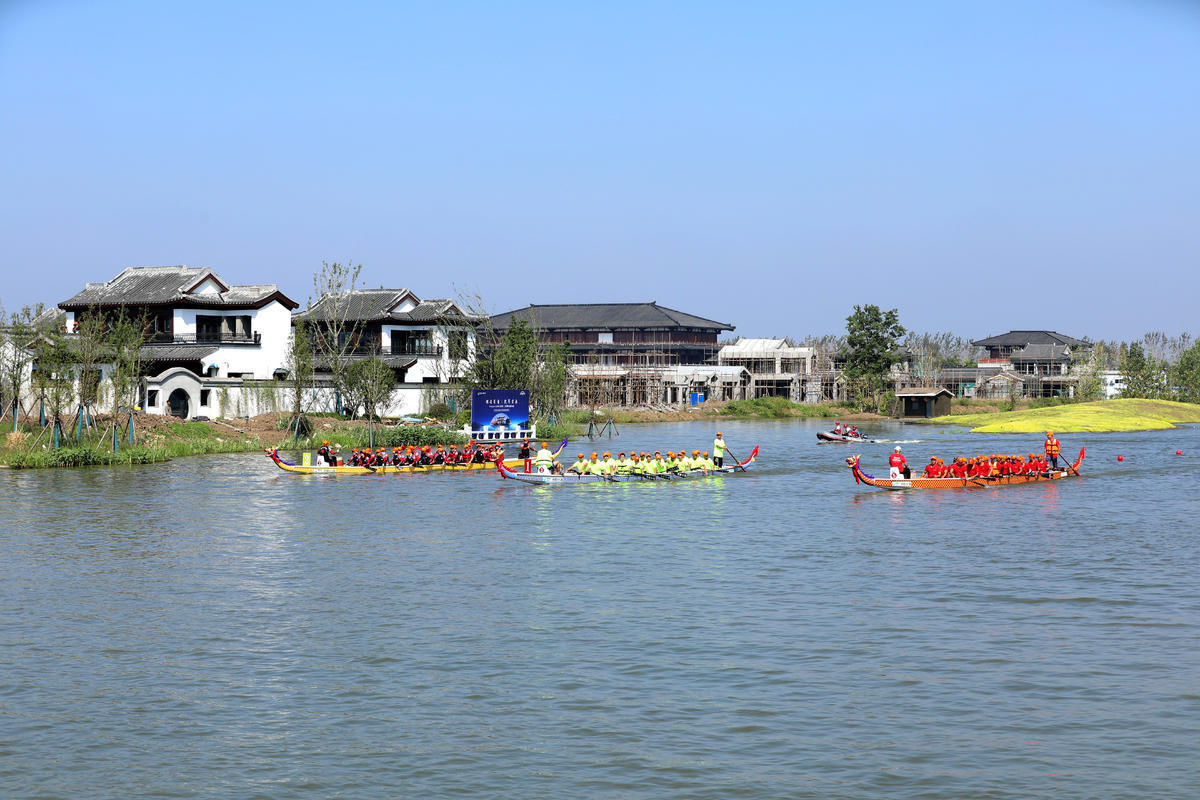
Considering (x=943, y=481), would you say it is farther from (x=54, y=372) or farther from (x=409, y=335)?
(x=409, y=335)

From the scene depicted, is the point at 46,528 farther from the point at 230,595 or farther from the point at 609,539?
the point at 609,539

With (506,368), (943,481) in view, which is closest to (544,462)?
(943,481)

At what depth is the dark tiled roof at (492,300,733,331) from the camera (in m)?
141

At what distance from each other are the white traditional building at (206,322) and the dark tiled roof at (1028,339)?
109256mm

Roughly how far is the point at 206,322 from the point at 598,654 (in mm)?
70281

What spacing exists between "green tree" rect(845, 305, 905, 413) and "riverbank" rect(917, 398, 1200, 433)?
10.3 m

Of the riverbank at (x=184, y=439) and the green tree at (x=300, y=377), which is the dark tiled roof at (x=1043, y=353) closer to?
the riverbank at (x=184, y=439)

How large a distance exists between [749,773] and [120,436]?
53.4 metres

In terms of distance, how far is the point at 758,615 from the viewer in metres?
24.6

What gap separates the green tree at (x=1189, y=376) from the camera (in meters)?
127

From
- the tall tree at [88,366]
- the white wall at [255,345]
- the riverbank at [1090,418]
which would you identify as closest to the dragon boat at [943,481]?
the tall tree at [88,366]

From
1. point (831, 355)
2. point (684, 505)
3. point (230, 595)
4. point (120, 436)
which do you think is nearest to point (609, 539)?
point (684, 505)

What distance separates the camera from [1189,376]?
5002 inches

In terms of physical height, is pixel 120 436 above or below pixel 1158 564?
above
